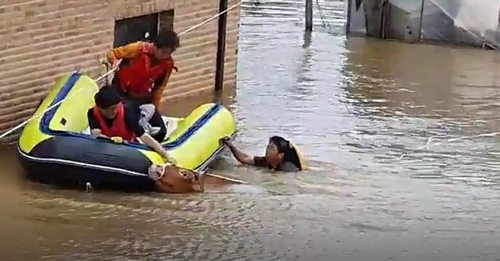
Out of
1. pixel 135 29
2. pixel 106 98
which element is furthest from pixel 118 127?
pixel 135 29

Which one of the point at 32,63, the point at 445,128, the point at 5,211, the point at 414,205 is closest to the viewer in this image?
the point at 5,211

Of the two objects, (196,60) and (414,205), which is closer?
(414,205)

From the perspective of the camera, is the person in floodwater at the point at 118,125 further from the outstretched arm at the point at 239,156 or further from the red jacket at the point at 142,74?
the outstretched arm at the point at 239,156

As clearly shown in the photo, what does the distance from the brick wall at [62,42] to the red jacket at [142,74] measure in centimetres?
144

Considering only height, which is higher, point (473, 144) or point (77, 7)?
point (77, 7)

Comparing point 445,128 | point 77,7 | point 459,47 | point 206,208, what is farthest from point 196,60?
point 459,47

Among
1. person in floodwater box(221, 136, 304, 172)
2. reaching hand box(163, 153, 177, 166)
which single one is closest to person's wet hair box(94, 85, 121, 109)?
reaching hand box(163, 153, 177, 166)

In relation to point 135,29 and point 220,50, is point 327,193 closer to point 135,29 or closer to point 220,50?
point 135,29

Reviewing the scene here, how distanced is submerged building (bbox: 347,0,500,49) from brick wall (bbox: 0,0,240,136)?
25.8 ft

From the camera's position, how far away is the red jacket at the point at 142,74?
1110 centimetres

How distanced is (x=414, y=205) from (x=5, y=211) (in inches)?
137

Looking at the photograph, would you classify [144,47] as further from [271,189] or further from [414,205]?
[414,205]

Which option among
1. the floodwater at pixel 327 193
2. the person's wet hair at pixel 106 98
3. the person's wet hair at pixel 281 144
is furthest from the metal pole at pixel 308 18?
the person's wet hair at pixel 106 98

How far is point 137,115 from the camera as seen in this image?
1059cm
